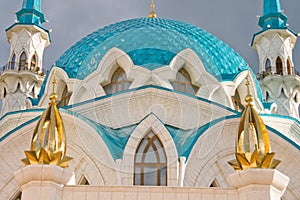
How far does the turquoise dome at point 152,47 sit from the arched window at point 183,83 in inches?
15.2

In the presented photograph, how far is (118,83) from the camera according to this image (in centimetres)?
1336

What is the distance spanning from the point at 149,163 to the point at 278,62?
10422 millimetres

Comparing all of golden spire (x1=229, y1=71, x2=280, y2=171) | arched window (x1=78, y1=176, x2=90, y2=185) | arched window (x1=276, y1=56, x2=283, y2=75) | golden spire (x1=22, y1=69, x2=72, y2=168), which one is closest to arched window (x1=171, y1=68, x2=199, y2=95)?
arched window (x1=78, y1=176, x2=90, y2=185)

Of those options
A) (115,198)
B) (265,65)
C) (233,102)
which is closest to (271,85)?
(265,65)

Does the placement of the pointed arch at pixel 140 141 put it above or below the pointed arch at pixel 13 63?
below

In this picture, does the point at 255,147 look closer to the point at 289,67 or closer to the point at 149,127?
the point at 149,127

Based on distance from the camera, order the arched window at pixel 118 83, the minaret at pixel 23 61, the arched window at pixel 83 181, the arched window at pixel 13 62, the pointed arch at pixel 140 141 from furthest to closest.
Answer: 1. the arched window at pixel 13 62
2. the minaret at pixel 23 61
3. the arched window at pixel 118 83
4. the arched window at pixel 83 181
5. the pointed arch at pixel 140 141

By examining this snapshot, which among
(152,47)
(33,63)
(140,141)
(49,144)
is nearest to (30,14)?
(33,63)

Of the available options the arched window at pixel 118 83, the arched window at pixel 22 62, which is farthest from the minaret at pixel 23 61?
the arched window at pixel 118 83

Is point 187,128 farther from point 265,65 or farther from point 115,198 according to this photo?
point 265,65

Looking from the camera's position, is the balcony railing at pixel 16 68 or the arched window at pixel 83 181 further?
the balcony railing at pixel 16 68

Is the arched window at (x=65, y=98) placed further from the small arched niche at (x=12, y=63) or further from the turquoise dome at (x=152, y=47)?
the small arched niche at (x=12, y=63)

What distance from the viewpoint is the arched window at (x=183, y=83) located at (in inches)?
525

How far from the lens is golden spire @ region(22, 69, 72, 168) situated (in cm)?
767
